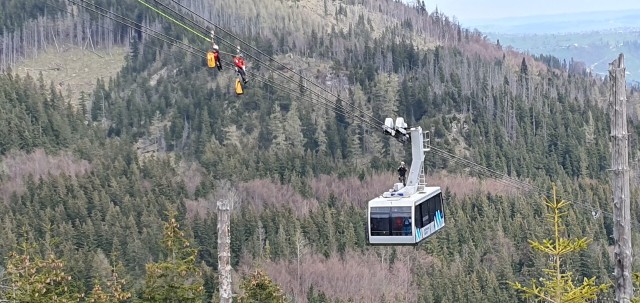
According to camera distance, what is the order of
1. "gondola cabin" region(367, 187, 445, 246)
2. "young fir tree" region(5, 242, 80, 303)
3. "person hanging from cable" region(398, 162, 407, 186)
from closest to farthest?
"young fir tree" region(5, 242, 80, 303), "gondola cabin" region(367, 187, 445, 246), "person hanging from cable" region(398, 162, 407, 186)

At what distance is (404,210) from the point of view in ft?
135

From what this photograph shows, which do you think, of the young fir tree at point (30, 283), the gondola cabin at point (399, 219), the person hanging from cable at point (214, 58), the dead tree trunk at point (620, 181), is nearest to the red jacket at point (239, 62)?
the person hanging from cable at point (214, 58)

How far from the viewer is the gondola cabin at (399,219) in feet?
135

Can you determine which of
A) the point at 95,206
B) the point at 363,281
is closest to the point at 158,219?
the point at 95,206

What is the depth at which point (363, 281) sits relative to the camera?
13700 cm

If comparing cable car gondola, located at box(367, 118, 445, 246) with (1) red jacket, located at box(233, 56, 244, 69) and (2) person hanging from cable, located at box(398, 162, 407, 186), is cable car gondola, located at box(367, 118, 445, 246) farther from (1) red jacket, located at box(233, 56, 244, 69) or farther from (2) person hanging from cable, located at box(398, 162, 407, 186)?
(1) red jacket, located at box(233, 56, 244, 69)

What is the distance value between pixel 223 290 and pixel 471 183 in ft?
519

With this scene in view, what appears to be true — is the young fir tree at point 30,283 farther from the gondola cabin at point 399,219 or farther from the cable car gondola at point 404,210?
the cable car gondola at point 404,210

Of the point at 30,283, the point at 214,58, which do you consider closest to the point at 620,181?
the point at 214,58

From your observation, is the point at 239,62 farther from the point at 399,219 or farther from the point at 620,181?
the point at 620,181

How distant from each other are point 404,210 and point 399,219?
1.34ft

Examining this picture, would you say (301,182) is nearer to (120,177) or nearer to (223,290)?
(120,177)

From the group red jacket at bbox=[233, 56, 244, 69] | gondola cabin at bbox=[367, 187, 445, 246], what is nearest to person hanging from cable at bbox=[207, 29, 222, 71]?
red jacket at bbox=[233, 56, 244, 69]

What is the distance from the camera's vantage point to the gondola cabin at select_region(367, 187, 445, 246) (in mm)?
41062
